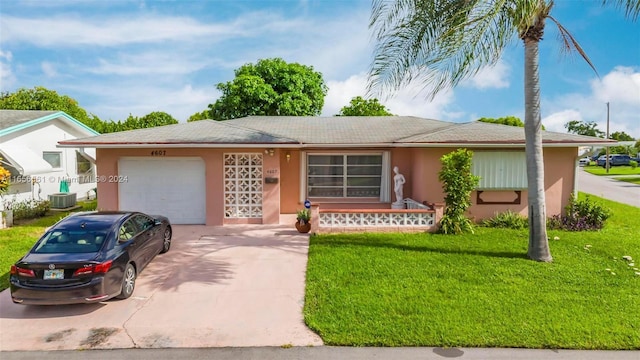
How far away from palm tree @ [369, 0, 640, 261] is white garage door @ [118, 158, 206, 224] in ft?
24.3

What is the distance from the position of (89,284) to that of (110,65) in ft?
51.0

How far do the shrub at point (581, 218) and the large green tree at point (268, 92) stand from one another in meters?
20.9

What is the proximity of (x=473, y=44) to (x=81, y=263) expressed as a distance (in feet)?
28.3

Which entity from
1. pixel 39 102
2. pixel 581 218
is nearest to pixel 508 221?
pixel 581 218

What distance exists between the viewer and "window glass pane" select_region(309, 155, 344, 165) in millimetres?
14406

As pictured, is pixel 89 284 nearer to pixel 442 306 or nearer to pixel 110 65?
pixel 442 306

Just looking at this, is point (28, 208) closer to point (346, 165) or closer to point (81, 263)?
point (81, 263)

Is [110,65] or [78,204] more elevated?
[110,65]

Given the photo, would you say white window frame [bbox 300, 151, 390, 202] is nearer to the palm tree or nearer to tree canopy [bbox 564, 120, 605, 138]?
the palm tree

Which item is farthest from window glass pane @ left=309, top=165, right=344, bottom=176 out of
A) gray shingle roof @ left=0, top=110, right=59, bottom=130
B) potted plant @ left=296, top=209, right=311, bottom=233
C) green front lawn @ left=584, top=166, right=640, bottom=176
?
green front lawn @ left=584, top=166, right=640, bottom=176

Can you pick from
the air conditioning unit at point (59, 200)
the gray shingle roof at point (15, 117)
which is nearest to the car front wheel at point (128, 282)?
the air conditioning unit at point (59, 200)

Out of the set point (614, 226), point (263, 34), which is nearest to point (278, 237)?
point (263, 34)

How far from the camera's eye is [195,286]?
7418 mm

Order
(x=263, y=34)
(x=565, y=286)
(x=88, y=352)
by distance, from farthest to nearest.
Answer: (x=263, y=34) < (x=565, y=286) < (x=88, y=352)
